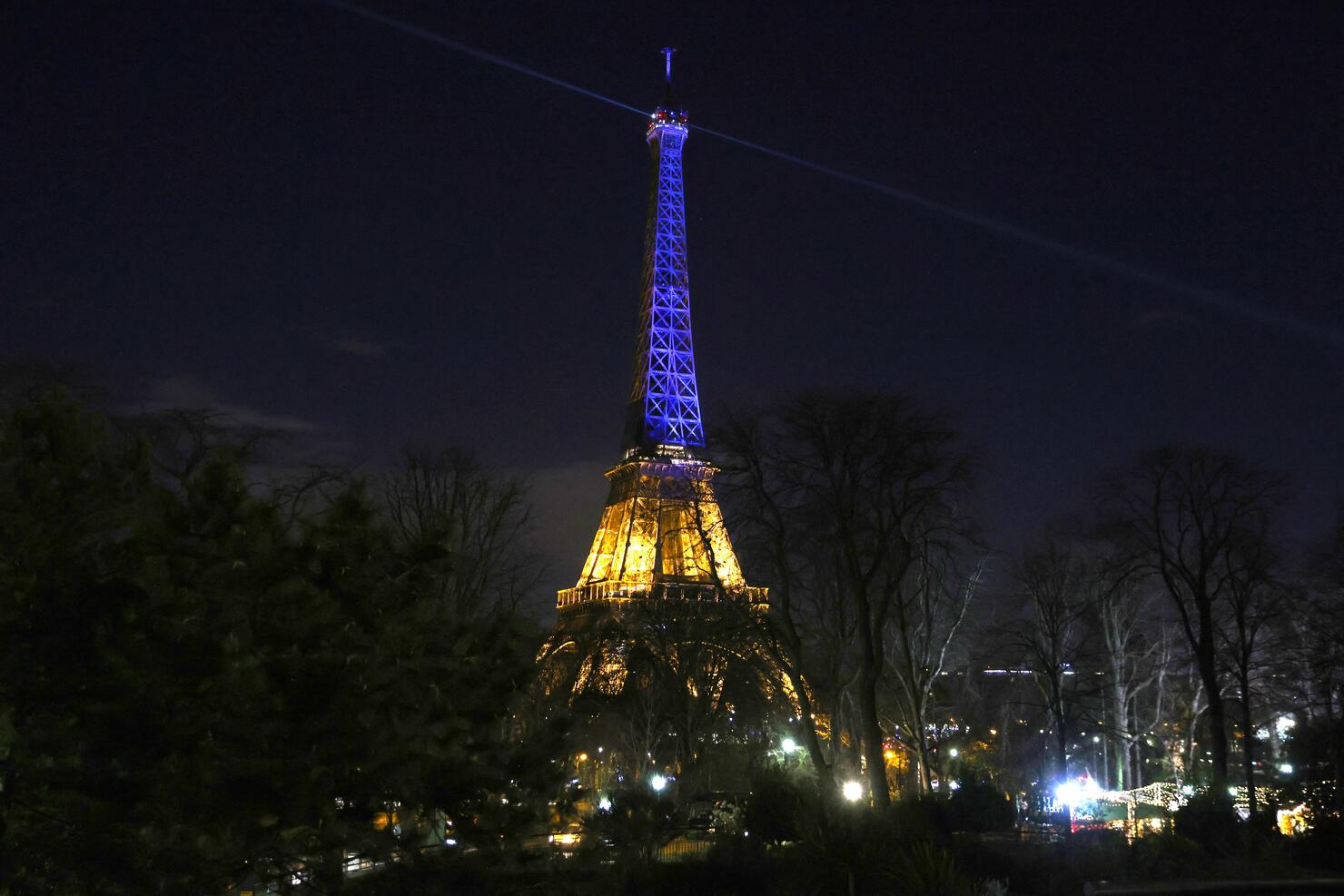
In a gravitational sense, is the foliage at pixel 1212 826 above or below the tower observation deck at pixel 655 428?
below

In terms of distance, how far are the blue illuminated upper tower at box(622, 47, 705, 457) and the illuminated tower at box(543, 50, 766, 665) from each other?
0.06 metres

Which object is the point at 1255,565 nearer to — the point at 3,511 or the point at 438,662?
the point at 438,662

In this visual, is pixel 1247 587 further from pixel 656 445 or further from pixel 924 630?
pixel 656 445

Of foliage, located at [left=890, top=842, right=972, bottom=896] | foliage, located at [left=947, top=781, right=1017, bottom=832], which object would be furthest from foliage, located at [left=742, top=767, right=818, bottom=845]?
foliage, located at [left=890, top=842, right=972, bottom=896]

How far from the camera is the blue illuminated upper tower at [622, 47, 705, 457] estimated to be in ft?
251

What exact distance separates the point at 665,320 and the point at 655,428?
7.81 metres

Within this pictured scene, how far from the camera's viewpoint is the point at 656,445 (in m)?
72.5

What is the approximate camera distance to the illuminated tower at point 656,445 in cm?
6019

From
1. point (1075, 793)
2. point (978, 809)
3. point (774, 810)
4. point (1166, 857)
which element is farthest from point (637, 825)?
point (1075, 793)

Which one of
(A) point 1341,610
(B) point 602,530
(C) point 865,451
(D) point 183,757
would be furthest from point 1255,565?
(B) point 602,530

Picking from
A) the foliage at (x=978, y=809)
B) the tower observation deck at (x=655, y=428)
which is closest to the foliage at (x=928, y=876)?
the foliage at (x=978, y=809)

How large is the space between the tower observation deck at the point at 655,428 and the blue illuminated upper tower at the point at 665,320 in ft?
0.19

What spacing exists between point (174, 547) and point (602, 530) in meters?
57.7

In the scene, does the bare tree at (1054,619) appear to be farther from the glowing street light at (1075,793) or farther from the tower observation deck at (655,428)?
the tower observation deck at (655,428)
